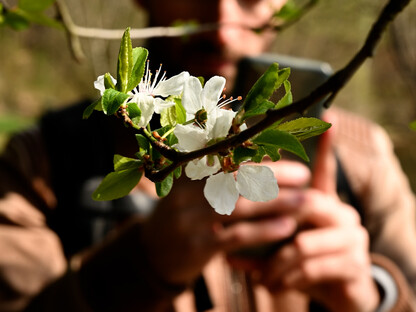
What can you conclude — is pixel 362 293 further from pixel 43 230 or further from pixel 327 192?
pixel 43 230

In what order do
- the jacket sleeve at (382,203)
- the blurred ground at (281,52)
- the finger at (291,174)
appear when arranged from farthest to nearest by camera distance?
the blurred ground at (281,52), the jacket sleeve at (382,203), the finger at (291,174)

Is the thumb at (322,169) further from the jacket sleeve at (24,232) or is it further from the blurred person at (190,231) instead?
the jacket sleeve at (24,232)

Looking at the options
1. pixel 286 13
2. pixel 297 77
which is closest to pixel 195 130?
pixel 297 77

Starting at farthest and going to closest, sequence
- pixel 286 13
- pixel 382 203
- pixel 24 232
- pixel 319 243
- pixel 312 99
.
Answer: pixel 382 203
pixel 24 232
pixel 319 243
pixel 286 13
pixel 312 99

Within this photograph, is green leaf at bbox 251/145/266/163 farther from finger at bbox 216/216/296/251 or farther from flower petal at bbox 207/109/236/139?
finger at bbox 216/216/296/251

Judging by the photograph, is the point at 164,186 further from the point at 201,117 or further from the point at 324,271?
the point at 324,271

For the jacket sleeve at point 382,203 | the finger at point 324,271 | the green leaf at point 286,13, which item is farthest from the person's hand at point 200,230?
the jacket sleeve at point 382,203

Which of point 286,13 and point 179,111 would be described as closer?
point 179,111
